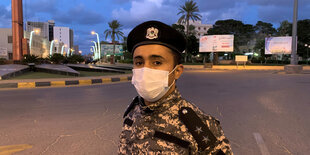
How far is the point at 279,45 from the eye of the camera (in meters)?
44.0

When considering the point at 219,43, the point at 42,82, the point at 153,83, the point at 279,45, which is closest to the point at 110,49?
the point at 219,43

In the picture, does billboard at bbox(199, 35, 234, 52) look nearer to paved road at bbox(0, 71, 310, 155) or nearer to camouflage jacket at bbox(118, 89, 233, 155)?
paved road at bbox(0, 71, 310, 155)

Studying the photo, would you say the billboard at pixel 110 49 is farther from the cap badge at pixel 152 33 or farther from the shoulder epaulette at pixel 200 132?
the shoulder epaulette at pixel 200 132

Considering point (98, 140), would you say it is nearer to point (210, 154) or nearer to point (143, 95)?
point (143, 95)

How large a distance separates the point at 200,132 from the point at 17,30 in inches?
1029

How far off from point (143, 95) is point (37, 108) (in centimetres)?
556

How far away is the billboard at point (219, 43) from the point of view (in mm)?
45906

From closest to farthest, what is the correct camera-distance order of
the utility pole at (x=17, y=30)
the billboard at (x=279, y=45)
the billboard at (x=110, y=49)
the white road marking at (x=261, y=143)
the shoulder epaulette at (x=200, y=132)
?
1. the shoulder epaulette at (x=200, y=132)
2. the white road marking at (x=261, y=143)
3. the utility pole at (x=17, y=30)
4. the billboard at (x=279, y=45)
5. the billboard at (x=110, y=49)

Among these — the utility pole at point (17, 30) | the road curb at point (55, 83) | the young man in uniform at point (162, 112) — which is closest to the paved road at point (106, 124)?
the young man in uniform at point (162, 112)

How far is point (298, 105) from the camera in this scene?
6.71 metres

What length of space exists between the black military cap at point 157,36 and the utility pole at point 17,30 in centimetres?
2484

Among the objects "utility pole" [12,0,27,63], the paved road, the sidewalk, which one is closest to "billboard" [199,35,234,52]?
"utility pole" [12,0,27,63]

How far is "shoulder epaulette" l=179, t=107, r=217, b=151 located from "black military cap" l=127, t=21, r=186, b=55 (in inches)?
15.4

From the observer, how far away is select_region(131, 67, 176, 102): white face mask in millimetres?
1463
